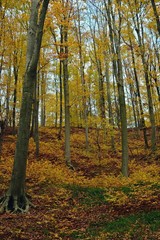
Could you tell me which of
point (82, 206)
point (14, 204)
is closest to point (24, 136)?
point (14, 204)

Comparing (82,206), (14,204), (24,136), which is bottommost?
(82,206)

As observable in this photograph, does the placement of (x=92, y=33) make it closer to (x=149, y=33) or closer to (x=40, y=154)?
(x=149, y=33)

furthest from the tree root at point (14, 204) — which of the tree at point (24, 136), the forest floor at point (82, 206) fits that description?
the forest floor at point (82, 206)

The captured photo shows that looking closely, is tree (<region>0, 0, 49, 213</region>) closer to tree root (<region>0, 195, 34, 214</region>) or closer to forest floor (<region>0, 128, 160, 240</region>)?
tree root (<region>0, 195, 34, 214</region>)

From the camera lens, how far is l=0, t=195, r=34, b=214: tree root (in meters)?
6.93

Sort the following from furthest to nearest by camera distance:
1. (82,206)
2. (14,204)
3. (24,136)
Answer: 1. (82,206)
2. (24,136)
3. (14,204)

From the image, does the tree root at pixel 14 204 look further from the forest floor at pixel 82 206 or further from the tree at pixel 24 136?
the forest floor at pixel 82 206

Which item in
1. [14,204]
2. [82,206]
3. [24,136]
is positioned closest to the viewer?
[14,204]

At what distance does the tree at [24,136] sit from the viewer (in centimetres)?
717

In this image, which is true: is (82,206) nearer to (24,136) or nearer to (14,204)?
(14,204)

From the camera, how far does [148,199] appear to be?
24.1 ft

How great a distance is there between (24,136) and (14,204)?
1.89 m

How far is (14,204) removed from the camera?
7051mm

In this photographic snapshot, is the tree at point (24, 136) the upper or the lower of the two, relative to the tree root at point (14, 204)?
upper
